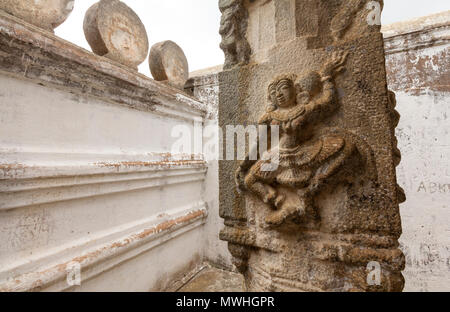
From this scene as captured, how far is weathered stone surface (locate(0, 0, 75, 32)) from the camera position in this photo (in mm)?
1182

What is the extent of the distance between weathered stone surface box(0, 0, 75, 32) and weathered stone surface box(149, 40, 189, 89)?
0.88 m

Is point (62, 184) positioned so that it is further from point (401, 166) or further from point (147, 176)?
point (401, 166)

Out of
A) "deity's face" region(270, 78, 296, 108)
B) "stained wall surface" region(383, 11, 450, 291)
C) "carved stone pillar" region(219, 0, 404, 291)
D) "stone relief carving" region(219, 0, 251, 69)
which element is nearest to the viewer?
"carved stone pillar" region(219, 0, 404, 291)

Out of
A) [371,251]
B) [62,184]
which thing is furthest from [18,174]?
[371,251]

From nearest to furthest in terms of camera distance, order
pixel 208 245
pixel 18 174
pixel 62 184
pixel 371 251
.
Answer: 1. pixel 371 251
2. pixel 18 174
3. pixel 62 184
4. pixel 208 245

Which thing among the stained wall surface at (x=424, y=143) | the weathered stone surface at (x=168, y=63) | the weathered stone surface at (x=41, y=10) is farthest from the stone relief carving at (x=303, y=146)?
the weathered stone surface at (x=168, y=63)

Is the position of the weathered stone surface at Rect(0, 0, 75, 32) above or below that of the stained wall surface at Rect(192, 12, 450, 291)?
above

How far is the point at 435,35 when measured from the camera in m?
1.60

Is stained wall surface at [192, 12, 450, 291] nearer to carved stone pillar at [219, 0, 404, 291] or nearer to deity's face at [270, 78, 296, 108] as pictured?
carved stone pillar at [219, 0, 404, 291]

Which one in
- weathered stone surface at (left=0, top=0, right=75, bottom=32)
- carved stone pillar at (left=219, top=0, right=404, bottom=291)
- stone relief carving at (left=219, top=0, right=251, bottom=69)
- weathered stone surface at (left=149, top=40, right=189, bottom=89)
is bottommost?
carved stone pillar at (left=219, top=0, right=404, bottom=291)

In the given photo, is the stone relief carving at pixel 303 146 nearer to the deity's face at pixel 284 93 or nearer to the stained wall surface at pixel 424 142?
the deity's face at pixel 284 93

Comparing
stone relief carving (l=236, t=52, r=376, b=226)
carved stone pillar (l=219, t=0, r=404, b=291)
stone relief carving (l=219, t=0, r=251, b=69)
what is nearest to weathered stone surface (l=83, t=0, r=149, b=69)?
stone relief carving (l=219, t=0, r=251, b=69)

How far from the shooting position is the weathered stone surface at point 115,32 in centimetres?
165
